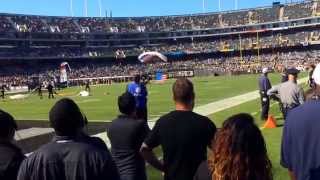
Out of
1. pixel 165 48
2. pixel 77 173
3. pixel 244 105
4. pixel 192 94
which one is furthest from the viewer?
pixel 165 48

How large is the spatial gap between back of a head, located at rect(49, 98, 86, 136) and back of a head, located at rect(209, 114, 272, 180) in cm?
104

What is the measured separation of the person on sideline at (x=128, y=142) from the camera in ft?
22.0

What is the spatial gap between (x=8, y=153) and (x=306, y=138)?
2.34 m

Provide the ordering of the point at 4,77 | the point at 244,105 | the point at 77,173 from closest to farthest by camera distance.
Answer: the point at 77,173
the point at 244,105
the point at 4,77

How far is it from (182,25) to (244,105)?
104490 mm

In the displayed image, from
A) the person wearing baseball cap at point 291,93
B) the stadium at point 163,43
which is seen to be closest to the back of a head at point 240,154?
the person wearing baseball cap at point 291,93

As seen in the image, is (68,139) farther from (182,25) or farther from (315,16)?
(182,25)

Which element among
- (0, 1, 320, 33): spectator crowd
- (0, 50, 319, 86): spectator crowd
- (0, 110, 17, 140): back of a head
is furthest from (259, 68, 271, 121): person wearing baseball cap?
(0, 1, 320, 33): spectator crowd

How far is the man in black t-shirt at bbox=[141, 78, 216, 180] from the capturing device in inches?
213

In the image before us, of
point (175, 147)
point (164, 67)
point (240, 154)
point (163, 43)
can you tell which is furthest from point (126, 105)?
point (163, 43)

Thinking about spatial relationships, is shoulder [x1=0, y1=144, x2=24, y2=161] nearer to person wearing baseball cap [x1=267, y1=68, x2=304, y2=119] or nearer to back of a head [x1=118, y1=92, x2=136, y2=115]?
back of a head [x1=118, y1=92, x2=136, y2=115]

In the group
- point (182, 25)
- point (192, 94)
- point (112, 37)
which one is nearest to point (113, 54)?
point (112, 37)

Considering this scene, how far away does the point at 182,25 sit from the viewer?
131000 millimetres

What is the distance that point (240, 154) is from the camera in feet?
12.8
